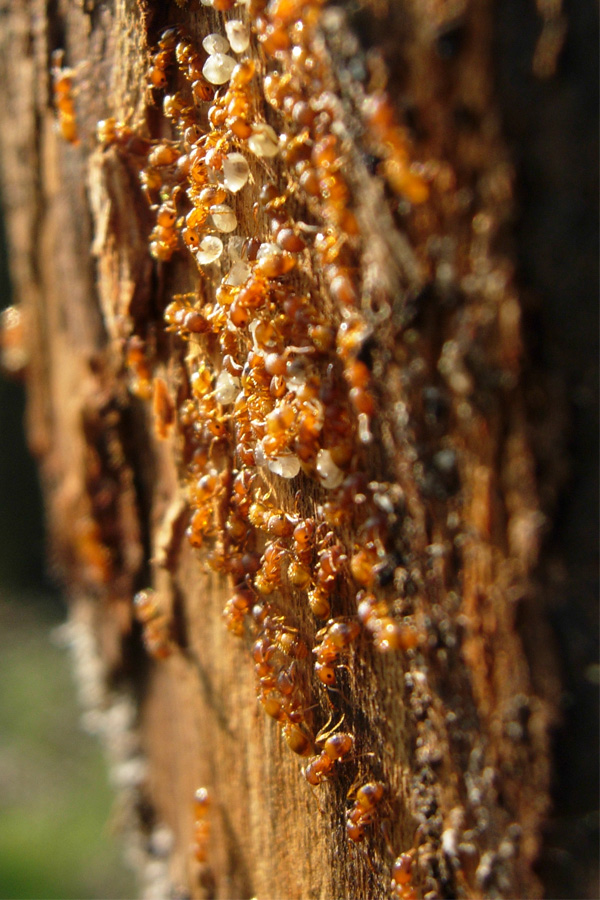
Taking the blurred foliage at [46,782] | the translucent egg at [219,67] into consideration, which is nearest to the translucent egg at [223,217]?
the translucent egg at [219,67]

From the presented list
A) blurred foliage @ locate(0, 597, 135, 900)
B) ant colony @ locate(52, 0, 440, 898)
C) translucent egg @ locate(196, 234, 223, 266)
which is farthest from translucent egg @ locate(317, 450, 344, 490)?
blurred foliage @ locate(0, 597, 135, 900)

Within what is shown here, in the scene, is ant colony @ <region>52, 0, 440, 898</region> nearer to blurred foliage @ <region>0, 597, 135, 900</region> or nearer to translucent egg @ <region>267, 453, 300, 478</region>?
translucent egg @ <region>267, 453, 300, 478</region>

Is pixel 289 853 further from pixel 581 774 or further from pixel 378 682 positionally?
pixel 581 774

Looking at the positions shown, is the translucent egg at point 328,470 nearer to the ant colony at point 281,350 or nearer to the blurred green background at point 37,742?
the ant colony at point 281,350

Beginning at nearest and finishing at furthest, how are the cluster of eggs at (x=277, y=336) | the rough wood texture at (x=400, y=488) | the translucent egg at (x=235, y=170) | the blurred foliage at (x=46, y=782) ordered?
1. the rough wood texture at (x=400, y=488)
2. the cluster of eggs at (x=277, y=336)
3. the translucent egg at (x=235, y=170)
4. the blurred foliage at (x=46, y=782)

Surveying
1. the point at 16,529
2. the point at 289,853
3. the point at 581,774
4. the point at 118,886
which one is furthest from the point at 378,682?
the point at 16,529

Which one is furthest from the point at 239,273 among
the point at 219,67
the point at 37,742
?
the point at 37,742
